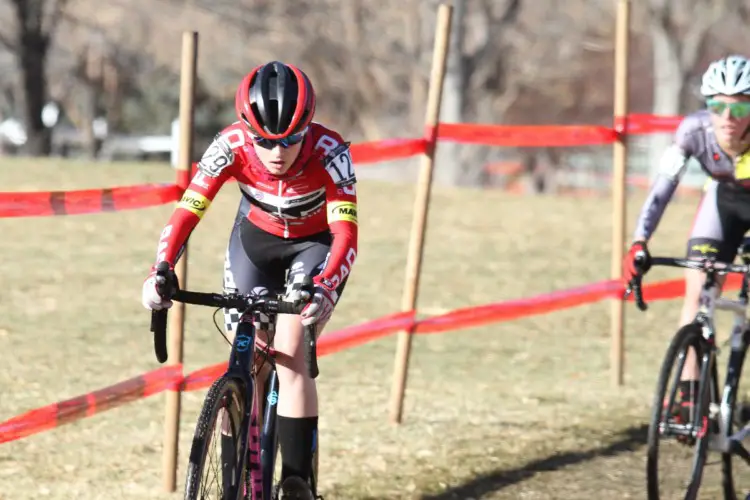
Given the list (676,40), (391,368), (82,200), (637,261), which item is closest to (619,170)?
(391,368)

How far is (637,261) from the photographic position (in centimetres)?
620

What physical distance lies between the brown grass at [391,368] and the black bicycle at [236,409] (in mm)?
1670

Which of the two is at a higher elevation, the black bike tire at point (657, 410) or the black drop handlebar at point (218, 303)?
the black drop handlebar at point (218, 303)

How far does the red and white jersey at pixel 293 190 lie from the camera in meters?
5.00

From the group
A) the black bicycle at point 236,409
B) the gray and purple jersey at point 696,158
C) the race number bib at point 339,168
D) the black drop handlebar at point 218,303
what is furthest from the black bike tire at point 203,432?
the gray and purple jersey at point 696,158

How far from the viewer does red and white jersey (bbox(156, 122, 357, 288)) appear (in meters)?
5.00

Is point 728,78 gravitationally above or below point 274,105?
above

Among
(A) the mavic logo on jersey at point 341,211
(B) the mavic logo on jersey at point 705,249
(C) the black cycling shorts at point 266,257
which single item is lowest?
(C) the black cycling shorts at point 266,257

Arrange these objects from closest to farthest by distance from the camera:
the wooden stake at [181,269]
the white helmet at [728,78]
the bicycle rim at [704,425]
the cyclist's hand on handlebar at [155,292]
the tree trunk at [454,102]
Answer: the cyclist's hand on handlebar at [155,292], the bicycle rim at [704,425], the wooden stake at [181,269], the white helmet at [728,78], the tree trunk at [454,102]

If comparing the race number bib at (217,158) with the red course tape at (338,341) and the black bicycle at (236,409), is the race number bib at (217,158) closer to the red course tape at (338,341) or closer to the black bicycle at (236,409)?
the black bicycle at (236,409)

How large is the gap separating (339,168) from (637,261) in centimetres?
174

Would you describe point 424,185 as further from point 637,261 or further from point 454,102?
point 454,102

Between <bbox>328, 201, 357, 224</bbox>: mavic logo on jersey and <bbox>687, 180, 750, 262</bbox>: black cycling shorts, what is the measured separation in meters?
2.44

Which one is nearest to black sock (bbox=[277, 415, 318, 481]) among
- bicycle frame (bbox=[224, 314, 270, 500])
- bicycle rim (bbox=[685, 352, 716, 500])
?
bicycle frame (bbox=[224, 314, 270, 500])
